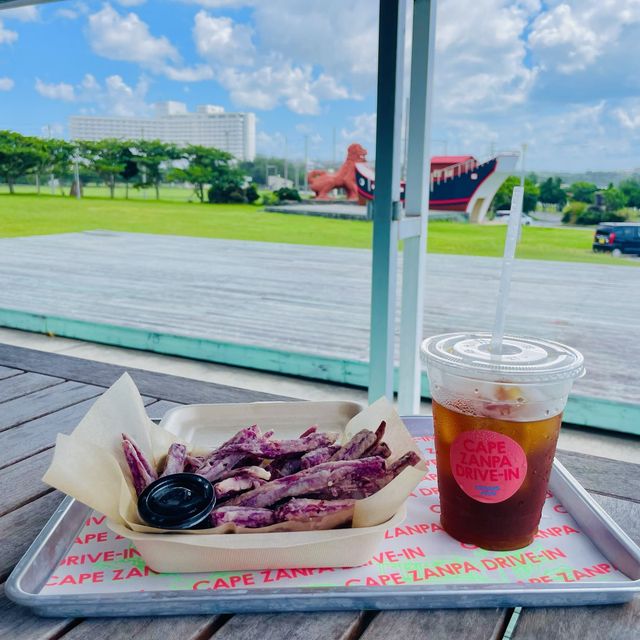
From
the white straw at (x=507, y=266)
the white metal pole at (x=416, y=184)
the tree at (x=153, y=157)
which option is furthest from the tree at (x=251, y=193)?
the white straw at (x=507, y=266)

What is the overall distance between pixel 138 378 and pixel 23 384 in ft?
0.62

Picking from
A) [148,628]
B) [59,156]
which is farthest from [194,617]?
[59,156]

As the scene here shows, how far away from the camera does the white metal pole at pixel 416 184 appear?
1.83 metres

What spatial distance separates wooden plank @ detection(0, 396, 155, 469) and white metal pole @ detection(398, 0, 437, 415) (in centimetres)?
122

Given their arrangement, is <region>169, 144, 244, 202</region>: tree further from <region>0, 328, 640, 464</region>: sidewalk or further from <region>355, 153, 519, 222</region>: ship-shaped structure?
<region>0, 328, 640, 464</region>: sidewalk

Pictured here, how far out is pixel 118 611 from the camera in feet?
1.45

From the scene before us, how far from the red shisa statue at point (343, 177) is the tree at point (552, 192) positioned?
3618mm

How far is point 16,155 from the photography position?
340 inches

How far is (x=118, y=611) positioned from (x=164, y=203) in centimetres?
1348

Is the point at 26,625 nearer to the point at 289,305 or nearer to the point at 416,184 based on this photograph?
the point at 416,184

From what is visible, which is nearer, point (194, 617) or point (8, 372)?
point (194, 617)

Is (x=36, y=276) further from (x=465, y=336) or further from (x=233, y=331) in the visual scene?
(x=465, y=336)

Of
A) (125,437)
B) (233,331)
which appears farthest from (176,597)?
(233,331)

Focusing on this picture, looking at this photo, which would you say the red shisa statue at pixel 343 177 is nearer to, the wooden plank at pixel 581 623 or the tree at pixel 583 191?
the tree at pixel 583 191
